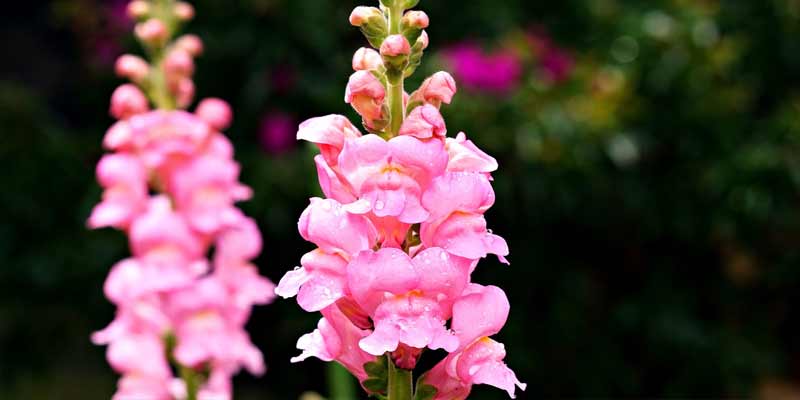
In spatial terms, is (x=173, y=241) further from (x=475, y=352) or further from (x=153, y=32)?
(x=475, y=352)

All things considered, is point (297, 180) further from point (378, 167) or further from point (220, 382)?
point (378, 167)

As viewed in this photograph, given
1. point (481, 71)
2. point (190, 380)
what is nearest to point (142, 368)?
point (190, 380)

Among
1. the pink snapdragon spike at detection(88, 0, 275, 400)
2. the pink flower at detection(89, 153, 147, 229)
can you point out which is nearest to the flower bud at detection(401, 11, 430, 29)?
the pink snapdragon spike at detection(88, 0, 275, 400)

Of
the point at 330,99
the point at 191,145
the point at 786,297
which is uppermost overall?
the point at 330,99

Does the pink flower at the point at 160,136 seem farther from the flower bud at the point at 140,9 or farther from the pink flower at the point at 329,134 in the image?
the pink flower at the point at 329,134

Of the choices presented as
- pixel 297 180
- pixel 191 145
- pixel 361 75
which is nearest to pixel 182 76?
pixel 191 145

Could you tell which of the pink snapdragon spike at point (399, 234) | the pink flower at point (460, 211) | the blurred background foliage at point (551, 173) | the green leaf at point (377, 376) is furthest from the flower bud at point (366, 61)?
the blurred background foliage at point (551, 173)
